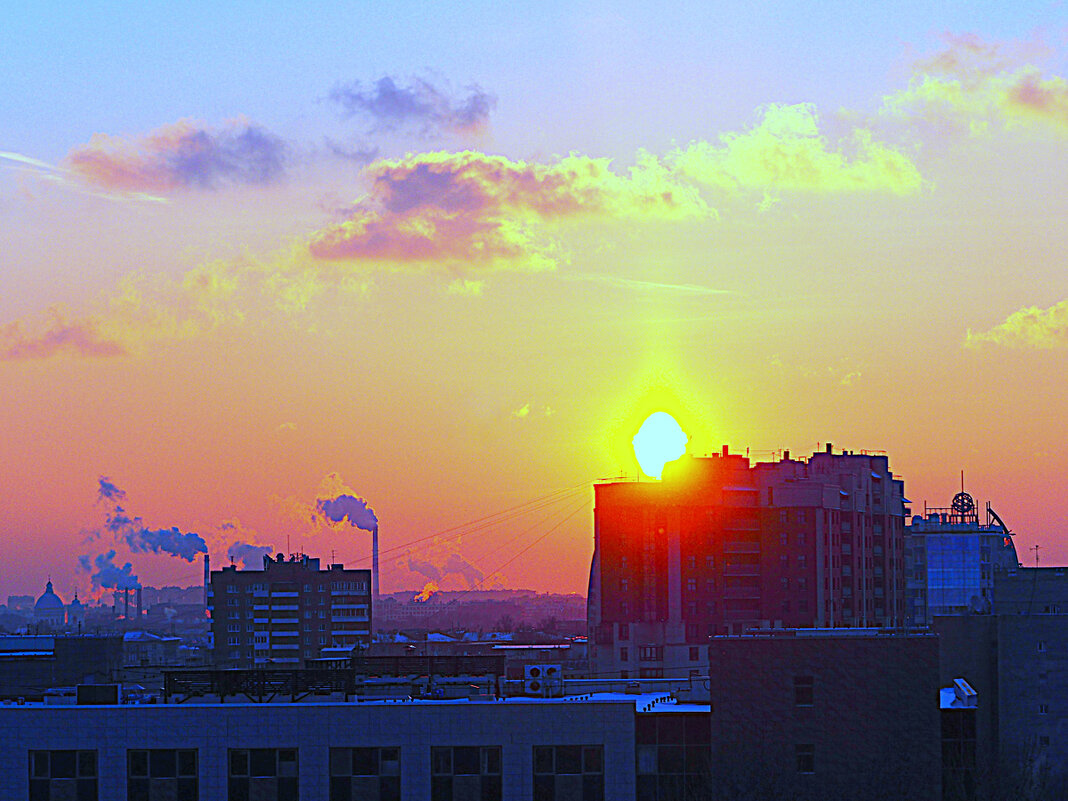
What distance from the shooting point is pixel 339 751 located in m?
66.9

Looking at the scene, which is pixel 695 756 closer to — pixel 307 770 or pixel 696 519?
pixel 307 770

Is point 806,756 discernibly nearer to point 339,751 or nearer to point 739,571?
point 339,751

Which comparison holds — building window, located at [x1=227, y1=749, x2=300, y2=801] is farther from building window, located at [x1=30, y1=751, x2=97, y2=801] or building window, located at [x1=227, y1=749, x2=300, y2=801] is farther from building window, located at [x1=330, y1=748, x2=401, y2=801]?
building window, located at [x1=30, y1=751, x2=97, y2=801]

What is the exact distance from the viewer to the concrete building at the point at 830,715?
67.1 m

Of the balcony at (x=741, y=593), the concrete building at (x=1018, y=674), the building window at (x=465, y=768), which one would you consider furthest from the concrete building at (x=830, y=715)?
the balcony at (x=741, y=593)

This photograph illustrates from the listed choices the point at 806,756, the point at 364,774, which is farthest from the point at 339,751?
the point at 806,756

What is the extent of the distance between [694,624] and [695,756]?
4249 inches

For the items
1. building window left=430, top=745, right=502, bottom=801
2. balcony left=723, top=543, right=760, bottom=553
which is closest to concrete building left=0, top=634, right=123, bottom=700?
building window left=430, top=745, right=502, bottom=801

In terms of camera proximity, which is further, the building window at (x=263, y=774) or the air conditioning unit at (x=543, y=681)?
the air conditioning unit at (x=543, y=681)

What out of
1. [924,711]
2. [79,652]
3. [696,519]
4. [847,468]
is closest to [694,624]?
[696,519]

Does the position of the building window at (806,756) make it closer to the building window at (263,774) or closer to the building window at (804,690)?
the building window at (804,690)

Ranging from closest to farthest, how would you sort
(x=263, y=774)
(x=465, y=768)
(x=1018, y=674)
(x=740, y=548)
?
(x=263, y=774) → (x=465, y=768) → (x=1018, y=674) → (x=740, y=548)

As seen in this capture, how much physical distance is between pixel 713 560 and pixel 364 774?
112678mm

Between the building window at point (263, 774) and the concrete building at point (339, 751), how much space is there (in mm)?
38
